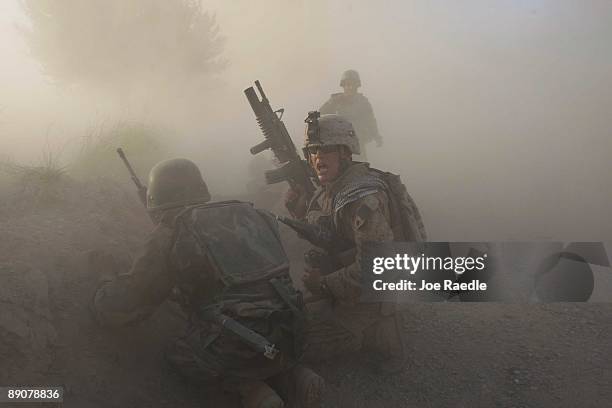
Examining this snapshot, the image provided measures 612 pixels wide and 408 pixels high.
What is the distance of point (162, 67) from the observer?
14.9m

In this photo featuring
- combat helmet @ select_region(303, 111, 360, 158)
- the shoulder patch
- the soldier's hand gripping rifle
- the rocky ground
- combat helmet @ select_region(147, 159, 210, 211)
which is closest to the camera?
the rocky ground

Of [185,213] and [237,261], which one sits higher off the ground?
[185,213]

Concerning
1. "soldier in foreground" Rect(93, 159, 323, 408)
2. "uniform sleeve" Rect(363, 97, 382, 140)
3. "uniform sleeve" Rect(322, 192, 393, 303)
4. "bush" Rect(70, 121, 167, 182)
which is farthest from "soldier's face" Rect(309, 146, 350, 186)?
"uniform sleeve" Rect(363, 97, 382, 140)

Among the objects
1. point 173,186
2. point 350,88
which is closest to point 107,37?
point 350,88

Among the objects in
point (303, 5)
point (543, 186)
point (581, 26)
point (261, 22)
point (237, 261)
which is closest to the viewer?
point (237, 261)

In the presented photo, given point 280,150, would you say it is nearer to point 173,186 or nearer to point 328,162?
point 328,162

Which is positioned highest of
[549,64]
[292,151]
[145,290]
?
[549,64]

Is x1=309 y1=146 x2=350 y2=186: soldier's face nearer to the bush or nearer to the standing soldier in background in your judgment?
the bush

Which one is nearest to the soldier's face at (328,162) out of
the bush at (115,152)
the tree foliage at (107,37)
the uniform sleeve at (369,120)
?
the bush at (115,152)

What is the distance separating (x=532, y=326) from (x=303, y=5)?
3308 cm

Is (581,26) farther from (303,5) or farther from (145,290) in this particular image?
(145,290)

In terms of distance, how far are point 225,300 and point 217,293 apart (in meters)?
0.12

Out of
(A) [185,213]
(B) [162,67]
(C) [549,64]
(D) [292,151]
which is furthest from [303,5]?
(A) [185,213]

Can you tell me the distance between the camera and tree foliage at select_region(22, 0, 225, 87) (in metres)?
12.7
